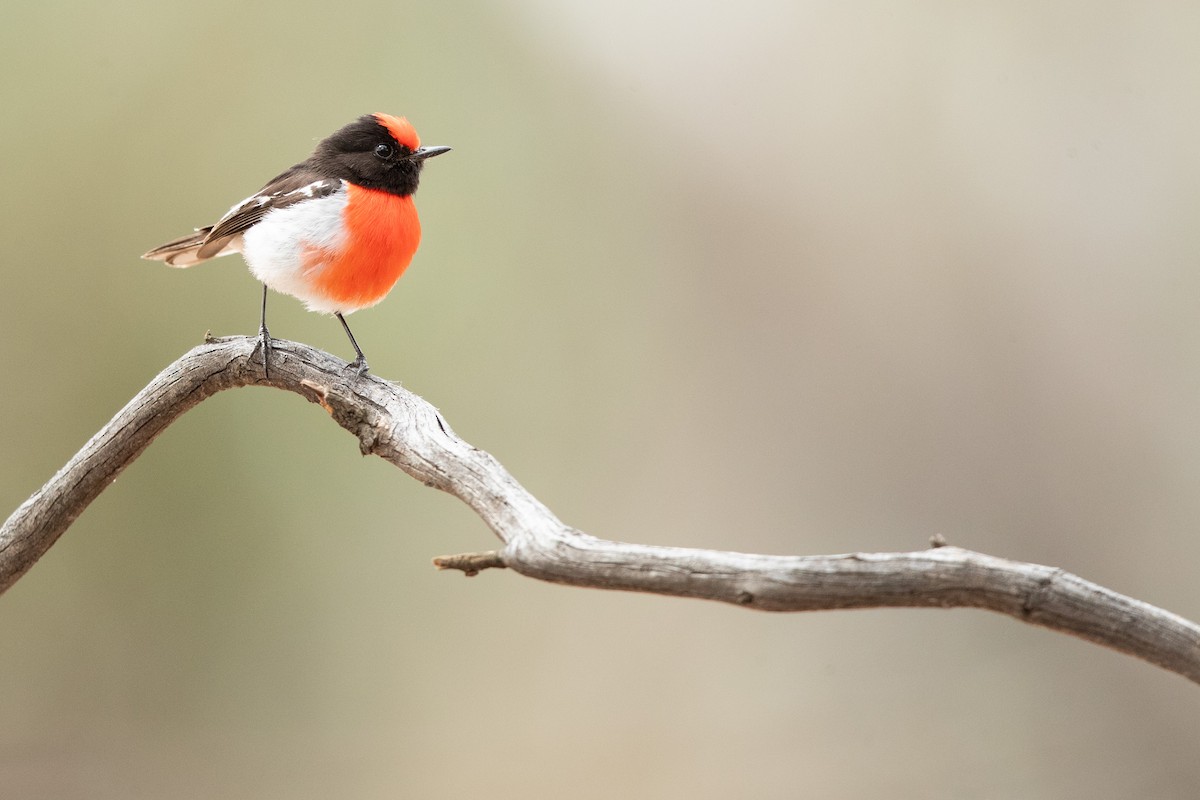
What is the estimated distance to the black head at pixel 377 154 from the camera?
2.63 meters

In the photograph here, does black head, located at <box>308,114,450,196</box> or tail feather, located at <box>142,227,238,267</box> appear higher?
black head, located at <box>308,114,450,196</box>

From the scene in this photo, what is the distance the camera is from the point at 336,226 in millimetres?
2490

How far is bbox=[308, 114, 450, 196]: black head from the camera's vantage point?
104 inches

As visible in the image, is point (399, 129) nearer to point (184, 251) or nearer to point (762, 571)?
point (184, 251)

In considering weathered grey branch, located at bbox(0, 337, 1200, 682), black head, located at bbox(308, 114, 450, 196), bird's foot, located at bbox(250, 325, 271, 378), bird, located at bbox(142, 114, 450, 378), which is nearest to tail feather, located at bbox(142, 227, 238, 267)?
bird, located at bbox(142, 114, 450, 378)

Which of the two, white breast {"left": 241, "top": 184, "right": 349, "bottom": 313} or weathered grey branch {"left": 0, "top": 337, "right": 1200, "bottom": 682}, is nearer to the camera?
weathered grey branch {"left": 0, "top": 337, "right": 1200, "bottom": 682}

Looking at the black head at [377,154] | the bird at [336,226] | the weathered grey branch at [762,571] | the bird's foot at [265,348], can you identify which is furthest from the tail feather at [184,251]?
the weathered grey branch at [762,571]

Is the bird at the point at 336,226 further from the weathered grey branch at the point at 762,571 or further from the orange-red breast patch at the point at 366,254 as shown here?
the weathered grey branch at the point at 762,571

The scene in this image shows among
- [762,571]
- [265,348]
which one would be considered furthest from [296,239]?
[762,571]

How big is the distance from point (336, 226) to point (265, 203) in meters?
0.26

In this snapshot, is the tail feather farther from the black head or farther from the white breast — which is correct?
the black head

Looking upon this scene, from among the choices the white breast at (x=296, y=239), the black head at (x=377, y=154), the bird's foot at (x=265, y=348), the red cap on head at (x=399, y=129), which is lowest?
the bird's foot at (x=265, y=348)

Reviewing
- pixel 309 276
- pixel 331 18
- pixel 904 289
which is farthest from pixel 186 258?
pixel 904 289

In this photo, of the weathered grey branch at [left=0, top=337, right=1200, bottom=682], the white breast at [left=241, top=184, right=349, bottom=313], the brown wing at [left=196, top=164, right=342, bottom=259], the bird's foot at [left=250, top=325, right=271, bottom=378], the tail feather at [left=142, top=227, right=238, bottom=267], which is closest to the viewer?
the weathered grey branch at [left=0, top=337, right=1200, bottom=682]
